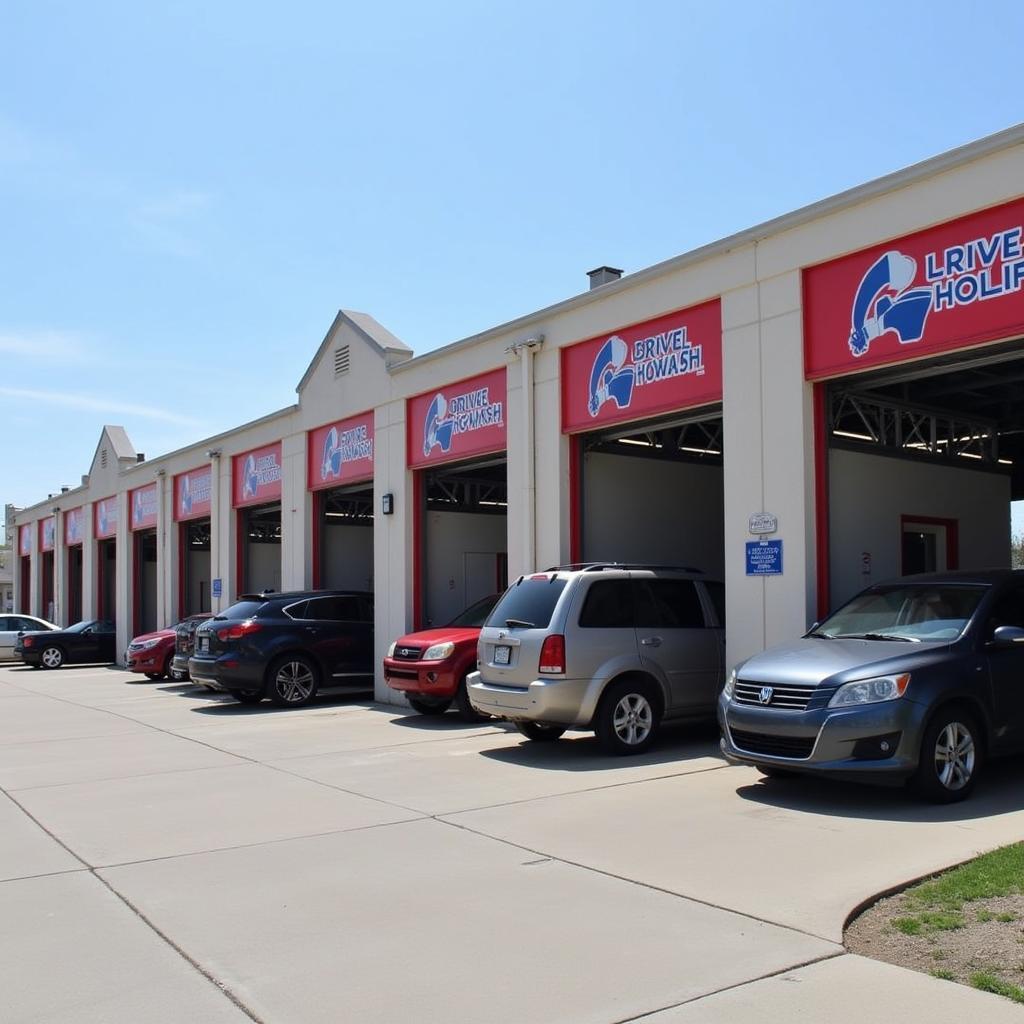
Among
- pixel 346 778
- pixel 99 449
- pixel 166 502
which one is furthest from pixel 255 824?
pixel 99 449

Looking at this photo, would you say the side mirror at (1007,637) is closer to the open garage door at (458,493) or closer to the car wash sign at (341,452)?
the open garage door at (458,493)

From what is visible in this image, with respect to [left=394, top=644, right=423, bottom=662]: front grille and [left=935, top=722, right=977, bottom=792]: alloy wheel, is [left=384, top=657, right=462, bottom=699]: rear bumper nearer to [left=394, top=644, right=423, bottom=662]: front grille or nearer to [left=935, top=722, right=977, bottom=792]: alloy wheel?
[left=394, top=644, right=423, bottom=662]: front grille

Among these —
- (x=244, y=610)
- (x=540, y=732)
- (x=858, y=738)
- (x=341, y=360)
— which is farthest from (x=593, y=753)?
(x=341, y=360)

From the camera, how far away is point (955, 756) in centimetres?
812

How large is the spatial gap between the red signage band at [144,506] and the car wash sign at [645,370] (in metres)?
18.6

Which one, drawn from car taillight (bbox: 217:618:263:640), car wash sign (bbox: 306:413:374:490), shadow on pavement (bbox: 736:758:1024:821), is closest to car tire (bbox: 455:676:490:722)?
car taillight (bbox: 217:618:263:640)

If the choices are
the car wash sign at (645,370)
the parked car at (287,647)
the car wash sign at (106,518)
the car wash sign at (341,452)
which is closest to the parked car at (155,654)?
the car wash sign at (341,452)

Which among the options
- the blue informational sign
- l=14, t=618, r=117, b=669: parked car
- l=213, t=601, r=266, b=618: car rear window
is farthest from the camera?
l=14, t=618, r=117, b=669: parked car

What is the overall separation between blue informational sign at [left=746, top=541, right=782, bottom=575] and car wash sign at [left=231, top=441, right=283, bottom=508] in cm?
1264

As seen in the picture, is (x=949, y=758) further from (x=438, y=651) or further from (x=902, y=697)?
(x=438, y=651)

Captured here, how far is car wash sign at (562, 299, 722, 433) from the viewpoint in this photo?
12.5 meters

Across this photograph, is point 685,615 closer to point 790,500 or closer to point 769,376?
point 790,500

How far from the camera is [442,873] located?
6566 mm

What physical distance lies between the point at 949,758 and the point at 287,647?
10.8 meters
